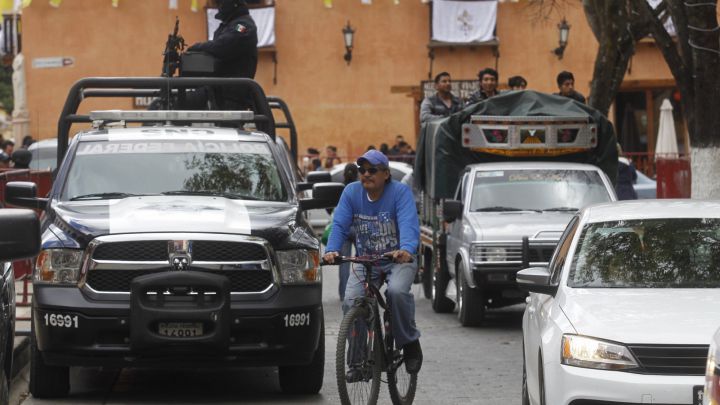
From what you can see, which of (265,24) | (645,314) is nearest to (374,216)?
(645,314)

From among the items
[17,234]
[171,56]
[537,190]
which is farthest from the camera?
[537,190]

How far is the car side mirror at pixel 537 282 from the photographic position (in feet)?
28.5

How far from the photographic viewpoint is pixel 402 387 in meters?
10.1

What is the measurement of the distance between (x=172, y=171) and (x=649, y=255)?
400cm

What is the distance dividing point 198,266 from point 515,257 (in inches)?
238

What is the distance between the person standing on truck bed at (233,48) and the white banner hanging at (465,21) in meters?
25.8

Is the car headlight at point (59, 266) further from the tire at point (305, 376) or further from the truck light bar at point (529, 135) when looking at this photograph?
the truck light bar at point (529, 135)

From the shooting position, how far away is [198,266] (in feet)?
32.9

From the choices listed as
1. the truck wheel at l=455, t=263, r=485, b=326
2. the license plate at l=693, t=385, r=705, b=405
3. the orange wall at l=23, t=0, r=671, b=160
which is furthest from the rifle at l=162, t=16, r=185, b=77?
the orange wall at l=23, t=0, r=671, b=160

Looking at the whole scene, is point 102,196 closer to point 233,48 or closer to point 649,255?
point 233,48

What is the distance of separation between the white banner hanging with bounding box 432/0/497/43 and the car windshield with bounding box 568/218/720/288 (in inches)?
1254

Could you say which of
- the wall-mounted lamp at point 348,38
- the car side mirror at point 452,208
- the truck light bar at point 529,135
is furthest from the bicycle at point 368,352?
the wall-mounted lamp at point 348,38

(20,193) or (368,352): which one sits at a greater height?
(20,193)

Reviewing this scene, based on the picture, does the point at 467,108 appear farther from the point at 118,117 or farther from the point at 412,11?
the point at 412,11
